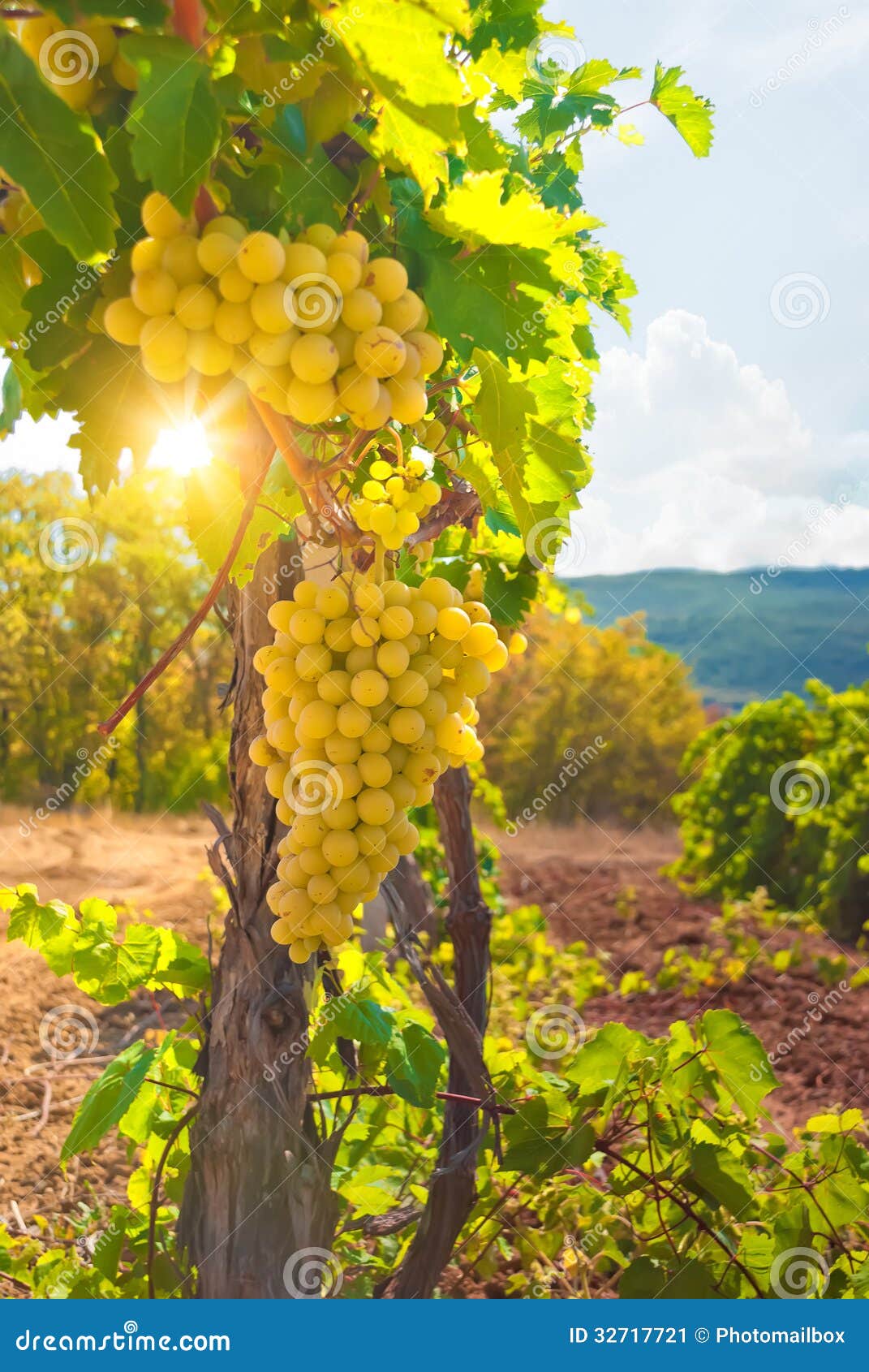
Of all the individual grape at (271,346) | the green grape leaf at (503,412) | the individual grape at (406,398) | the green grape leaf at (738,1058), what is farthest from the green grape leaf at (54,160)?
the green grape leaf at (738,1058)

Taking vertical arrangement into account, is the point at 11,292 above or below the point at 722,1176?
above

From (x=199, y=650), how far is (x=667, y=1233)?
11019 mm

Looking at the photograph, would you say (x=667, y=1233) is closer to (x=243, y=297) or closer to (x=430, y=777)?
(x=430, y=777)

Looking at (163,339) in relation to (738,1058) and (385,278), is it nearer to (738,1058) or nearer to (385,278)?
(385,278)

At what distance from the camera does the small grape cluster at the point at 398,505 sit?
1.16 meters

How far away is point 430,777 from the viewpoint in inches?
50.1

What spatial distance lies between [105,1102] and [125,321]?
1312mm

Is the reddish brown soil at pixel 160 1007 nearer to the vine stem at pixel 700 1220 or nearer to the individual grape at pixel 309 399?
the vine stem at pixel 700 1220

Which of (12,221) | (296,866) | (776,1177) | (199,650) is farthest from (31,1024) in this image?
(199,650)

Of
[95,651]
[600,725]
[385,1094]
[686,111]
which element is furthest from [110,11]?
[600,725]

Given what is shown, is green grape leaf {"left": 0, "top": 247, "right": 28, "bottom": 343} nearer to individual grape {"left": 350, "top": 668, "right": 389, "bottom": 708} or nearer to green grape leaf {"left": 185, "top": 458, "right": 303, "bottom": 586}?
green grape leaf {"left": 185, "top": 458, "right": 303, "bottom": 586}

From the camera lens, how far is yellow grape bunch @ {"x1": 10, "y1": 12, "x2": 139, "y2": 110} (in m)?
0.78

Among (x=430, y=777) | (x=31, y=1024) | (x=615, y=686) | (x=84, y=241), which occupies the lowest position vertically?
→ (x=31, y=1024)

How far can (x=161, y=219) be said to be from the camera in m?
0.78
